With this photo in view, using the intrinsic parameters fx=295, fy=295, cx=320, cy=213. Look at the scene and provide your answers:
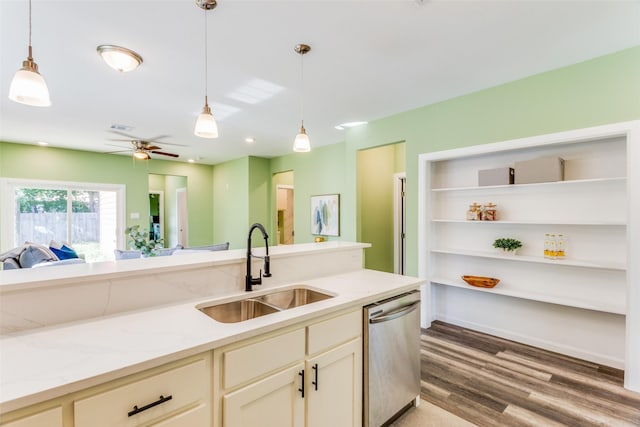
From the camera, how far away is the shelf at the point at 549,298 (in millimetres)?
2477

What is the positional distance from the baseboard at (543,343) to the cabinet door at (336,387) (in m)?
2.29

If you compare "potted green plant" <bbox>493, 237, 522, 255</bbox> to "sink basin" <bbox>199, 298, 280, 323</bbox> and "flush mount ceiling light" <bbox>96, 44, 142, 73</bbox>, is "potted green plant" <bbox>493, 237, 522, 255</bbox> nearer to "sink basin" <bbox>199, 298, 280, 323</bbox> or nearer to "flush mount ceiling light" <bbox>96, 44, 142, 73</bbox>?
"sink basin" <bbox>199, 298, 280, 323</bbox>

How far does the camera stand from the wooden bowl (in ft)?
10.3

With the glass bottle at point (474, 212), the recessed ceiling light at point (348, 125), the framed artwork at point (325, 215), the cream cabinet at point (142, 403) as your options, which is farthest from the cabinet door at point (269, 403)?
the framed artwork at point (325, 215)

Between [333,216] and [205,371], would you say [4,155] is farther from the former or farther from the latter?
[205,371]

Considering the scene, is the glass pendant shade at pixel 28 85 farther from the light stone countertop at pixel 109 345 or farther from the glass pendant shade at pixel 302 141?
the glass pendant shade at pixel 302 141

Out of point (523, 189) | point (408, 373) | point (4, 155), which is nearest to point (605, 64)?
point (523, 189)

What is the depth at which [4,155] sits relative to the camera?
5.31 metres

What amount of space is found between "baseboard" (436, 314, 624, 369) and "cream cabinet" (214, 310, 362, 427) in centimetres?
229

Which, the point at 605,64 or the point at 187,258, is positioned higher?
the point at 605,64

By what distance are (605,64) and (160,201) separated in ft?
33.3

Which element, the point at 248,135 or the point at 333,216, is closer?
the point at 248,135

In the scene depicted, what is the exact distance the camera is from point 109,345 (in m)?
1.14

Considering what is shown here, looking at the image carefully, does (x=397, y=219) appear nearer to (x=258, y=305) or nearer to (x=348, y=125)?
(x=348, y=125)
